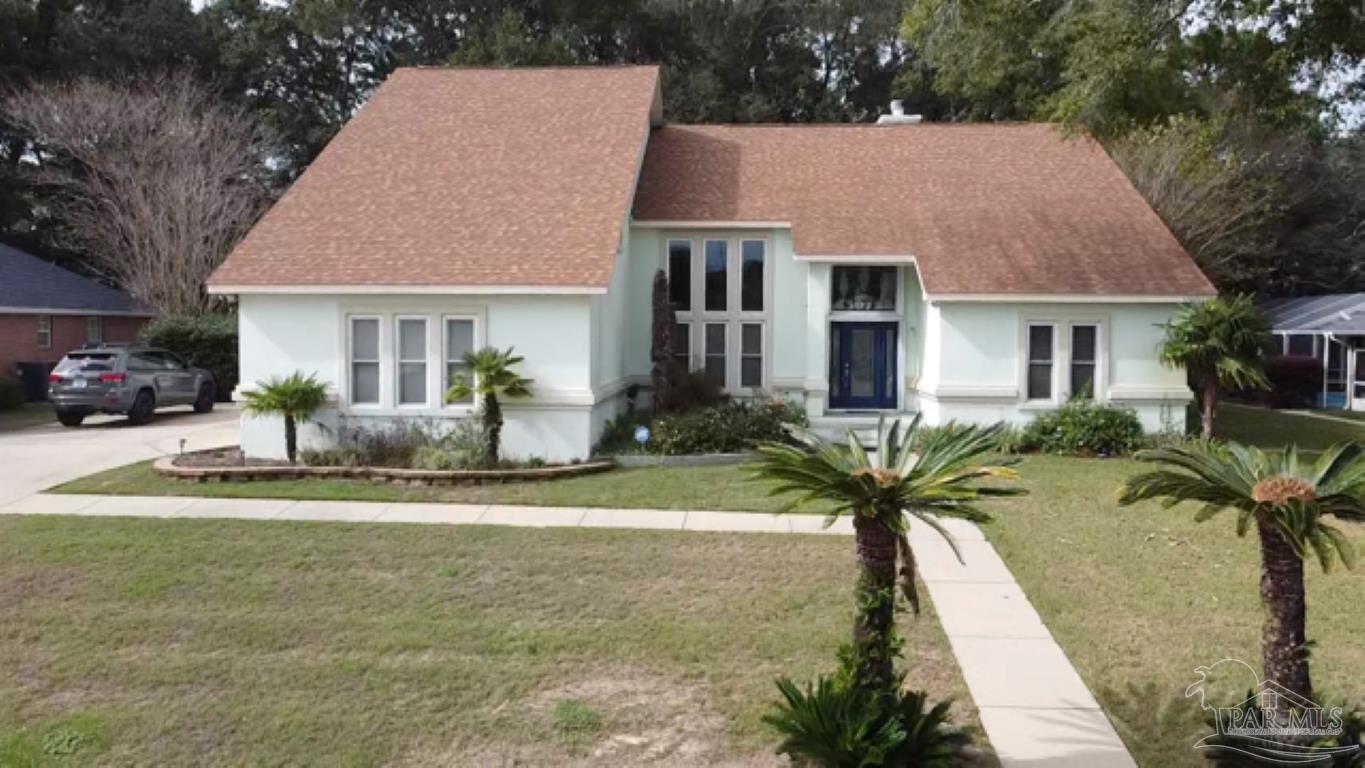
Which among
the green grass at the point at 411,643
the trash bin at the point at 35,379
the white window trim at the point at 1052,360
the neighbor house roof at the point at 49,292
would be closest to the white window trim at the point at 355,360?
the green grass at the point at 411,643

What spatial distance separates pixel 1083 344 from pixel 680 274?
806 cm

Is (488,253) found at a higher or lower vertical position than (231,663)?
higher

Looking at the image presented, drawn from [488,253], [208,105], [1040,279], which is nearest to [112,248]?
[208,105]

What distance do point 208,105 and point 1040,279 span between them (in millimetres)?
29976

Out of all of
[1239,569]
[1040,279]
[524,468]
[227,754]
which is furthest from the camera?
[1040,279]

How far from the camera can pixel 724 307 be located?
66.3ft

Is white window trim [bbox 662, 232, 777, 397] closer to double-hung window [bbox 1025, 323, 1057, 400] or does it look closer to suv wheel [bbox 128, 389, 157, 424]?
double-hung window [bbox 1025, 323, 1057, 400]

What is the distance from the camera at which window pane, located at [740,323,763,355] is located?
20141 millimetres

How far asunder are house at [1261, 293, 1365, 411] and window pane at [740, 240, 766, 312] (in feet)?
57.9

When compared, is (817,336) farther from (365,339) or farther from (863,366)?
(365,339)

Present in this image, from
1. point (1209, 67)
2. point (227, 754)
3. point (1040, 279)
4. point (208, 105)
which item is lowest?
point (227, 754)

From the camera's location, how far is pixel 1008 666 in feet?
22.6

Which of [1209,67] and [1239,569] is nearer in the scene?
[1239,569]

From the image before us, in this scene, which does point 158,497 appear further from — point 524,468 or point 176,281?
point 176,281
